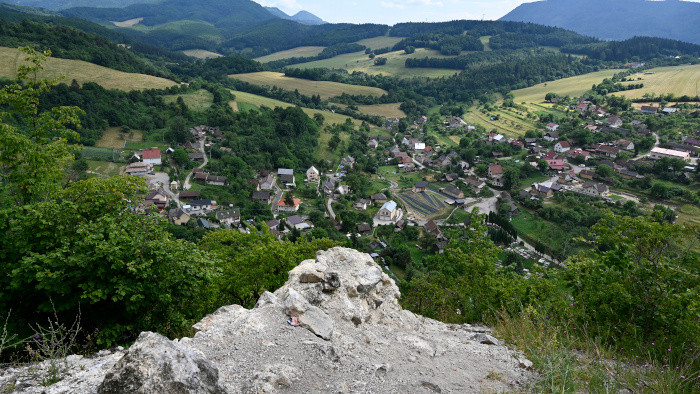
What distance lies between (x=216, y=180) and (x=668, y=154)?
7676 centimetres

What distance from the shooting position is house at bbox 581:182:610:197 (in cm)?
5397

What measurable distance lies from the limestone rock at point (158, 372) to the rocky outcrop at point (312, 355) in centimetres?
1

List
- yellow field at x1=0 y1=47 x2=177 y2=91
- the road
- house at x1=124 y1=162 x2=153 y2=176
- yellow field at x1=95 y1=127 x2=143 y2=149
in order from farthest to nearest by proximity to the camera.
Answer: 1. yellow field at x1=0 y1=47 x2=177 y2=91
2. yellow field at x1=95 y1=127 x2=143 y2=149
3. the road
4. house at x1=124 y1=162 x2=153 y2=176

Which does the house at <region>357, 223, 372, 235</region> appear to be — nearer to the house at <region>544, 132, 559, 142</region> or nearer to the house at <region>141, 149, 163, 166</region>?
the house at <region>141, 149, 163, 166</region>

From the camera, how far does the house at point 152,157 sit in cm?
5791

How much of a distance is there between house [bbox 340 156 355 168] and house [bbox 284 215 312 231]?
25.4 metres

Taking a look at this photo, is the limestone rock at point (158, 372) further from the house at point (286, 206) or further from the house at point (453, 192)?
the house at point (453, 192)

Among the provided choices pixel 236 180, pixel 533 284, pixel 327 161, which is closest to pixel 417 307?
pixel 533 284

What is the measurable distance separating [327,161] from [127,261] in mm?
66750

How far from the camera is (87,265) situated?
7.97 meters

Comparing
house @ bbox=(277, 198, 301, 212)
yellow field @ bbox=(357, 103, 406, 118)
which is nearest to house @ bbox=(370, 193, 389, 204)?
house @ bbox=(277, 198, 301, 212)

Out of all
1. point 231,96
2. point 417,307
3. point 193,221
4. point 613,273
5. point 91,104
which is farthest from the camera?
point 231,96

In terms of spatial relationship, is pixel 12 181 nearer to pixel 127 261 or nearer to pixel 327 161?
pixel 127 261

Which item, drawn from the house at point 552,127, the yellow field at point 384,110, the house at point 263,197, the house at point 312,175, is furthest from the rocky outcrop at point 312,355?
the yellow field at point 384,110
